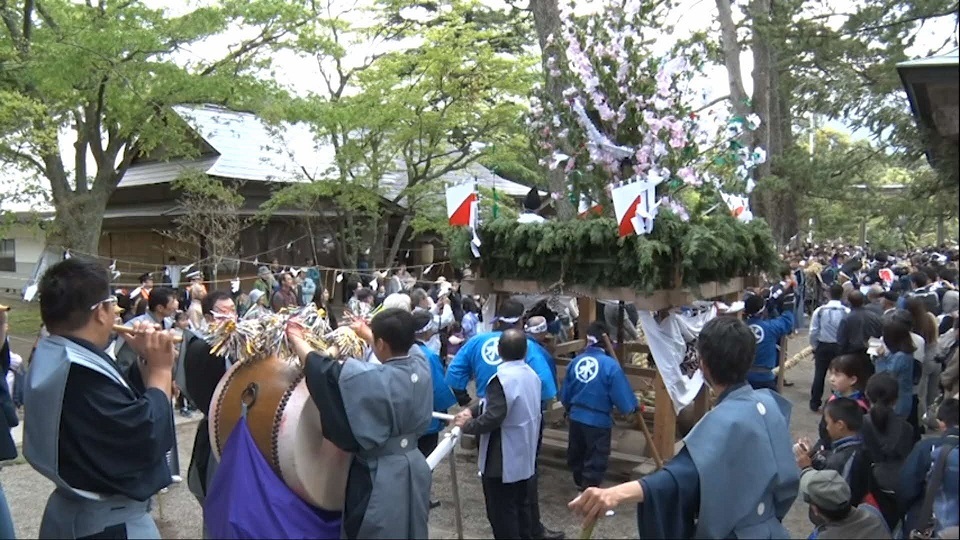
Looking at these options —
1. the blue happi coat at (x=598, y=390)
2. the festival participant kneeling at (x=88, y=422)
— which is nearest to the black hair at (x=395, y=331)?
the festival participant kneeling at (x=88, y=422)

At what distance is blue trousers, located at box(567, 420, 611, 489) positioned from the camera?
600 centimetres

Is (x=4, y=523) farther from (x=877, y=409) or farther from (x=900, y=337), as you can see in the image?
(x=900, y=337)

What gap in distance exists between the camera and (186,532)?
559 centimetres

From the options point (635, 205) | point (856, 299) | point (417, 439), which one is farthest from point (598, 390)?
point (856, 299)

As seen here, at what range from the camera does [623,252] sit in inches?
241

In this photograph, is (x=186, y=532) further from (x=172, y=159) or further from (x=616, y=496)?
(x=172, y=159)

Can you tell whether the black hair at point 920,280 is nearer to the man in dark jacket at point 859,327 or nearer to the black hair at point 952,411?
the man in dark jacket at point 859,327

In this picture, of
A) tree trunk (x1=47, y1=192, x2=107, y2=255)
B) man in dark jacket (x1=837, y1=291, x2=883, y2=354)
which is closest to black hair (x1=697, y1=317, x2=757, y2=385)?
man in dark jacket (x1=837, y1=291, x2=883, y2=354)

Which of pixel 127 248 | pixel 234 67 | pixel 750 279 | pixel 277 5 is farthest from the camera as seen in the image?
pixel 127 248

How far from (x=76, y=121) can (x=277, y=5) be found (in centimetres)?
505

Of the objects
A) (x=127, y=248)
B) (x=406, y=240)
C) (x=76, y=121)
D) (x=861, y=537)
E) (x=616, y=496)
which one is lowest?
(x=861, y=537)

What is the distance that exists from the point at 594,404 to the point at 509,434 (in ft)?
3.81

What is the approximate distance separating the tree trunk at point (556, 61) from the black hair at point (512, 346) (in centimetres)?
267

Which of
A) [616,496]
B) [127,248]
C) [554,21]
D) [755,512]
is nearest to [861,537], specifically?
[755,512]
